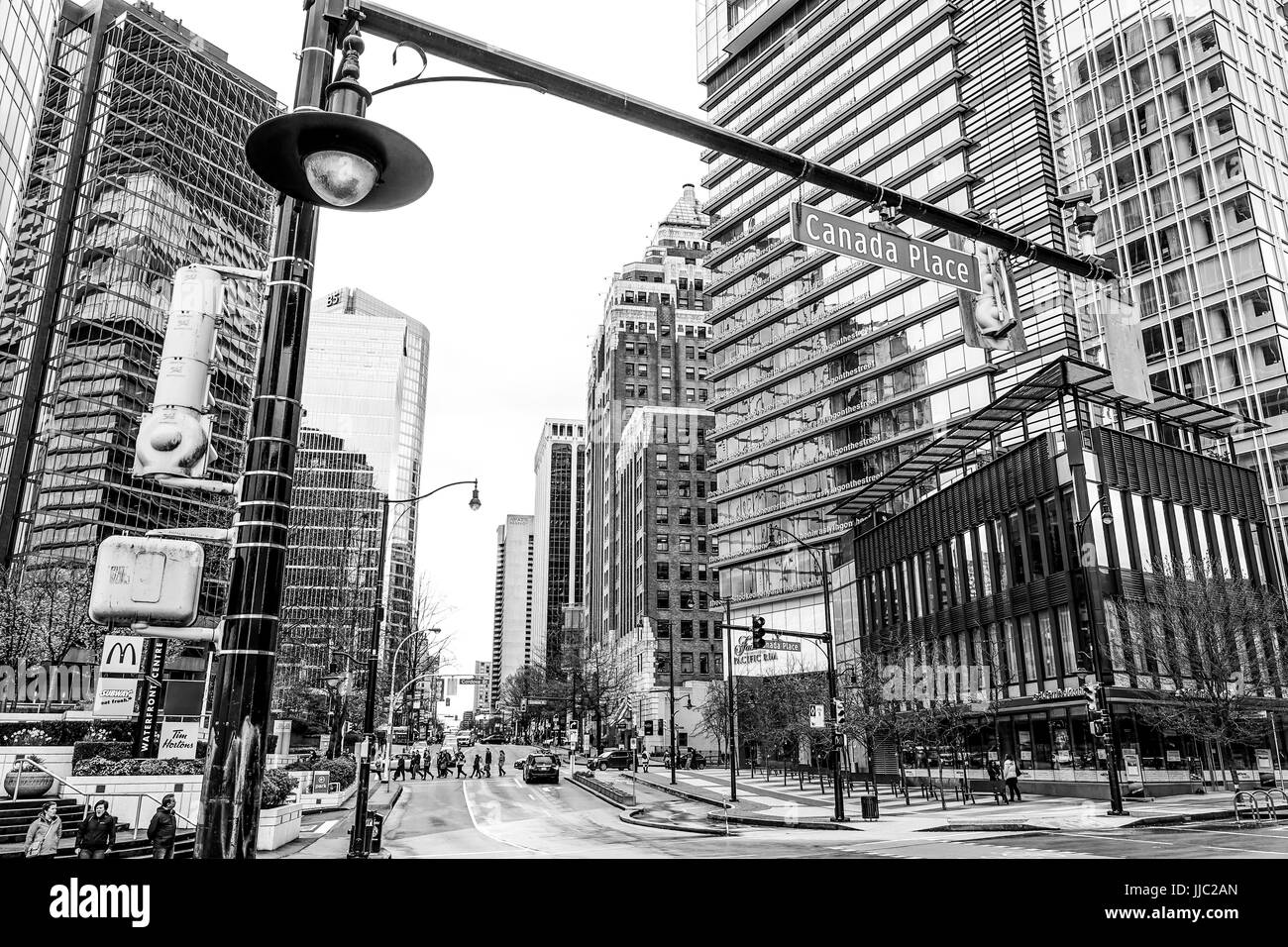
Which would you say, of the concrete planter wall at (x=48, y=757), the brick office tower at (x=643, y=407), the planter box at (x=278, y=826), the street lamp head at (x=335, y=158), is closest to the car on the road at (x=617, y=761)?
the brick office tower at (x=643, y=407)

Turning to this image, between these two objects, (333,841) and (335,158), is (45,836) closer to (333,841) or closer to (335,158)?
(333,841)

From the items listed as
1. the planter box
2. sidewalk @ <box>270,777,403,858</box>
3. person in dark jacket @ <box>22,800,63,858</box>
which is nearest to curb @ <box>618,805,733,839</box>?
sidewalk @ <box>270,777,403,858</box>

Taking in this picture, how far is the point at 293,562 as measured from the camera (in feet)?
346

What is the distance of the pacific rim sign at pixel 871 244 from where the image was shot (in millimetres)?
7629

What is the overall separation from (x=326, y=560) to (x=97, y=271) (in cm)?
3713

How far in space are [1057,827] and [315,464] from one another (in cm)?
11178

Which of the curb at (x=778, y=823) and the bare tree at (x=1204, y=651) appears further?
the bare tree at (x=1204, y=651)

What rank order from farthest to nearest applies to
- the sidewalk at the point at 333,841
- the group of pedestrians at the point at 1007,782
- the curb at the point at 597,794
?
1. the curb at the point at 597,794
2. the group of pedestrians at the point at 1007,782
3. the sidewalk at the point at 333,841

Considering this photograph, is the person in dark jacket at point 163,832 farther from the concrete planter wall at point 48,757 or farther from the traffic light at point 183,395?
the concrete planter wall at point 48,757

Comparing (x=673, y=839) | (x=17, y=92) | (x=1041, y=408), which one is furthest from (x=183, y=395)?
(x=17, y=92)

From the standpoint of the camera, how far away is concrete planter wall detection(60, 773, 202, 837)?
23.6 meters

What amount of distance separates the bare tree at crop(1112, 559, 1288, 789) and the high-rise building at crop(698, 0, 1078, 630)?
21.7 meters

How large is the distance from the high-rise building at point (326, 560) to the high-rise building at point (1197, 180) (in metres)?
55.6
